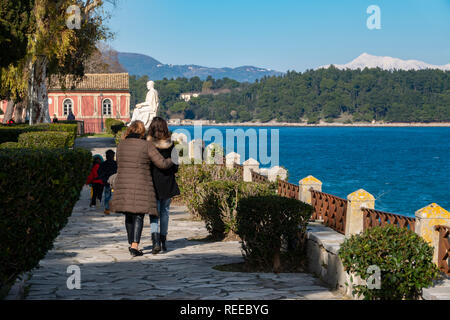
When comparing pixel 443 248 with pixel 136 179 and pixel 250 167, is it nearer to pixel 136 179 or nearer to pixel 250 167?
pixel 136 179

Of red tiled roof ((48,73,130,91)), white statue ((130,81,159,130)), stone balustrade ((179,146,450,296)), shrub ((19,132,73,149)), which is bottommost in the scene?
stone balustrade ((179,146,450,296))

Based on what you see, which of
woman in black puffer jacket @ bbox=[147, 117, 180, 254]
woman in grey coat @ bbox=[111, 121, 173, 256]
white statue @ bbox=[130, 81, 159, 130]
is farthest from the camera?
white statue @ bbox=[130, 81, 159, 130]

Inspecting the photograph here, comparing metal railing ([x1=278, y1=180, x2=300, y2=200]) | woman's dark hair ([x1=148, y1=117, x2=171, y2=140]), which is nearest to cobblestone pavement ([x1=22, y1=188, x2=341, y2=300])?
woman's dark hair ([x1=148, y1=117, x2=171, y2=140])

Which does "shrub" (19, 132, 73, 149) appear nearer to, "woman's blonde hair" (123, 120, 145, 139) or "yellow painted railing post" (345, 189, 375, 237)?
"woman's blonde hair" (123, 120, 145, 139)

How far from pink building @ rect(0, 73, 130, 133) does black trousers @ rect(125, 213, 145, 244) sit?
52251 mm

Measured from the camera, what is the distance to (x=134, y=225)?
8008mm

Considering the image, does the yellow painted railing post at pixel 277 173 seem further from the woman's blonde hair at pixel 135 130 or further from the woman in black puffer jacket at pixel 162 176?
the woman's blonde hair at pixel 135 130

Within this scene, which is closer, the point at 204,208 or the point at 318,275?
the point at 318,275

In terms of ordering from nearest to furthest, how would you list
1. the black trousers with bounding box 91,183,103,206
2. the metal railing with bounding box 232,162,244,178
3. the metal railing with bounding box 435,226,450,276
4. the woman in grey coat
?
the metal railing with bounding box 435,226,450,276
the woman in grey coat
the black trousers with bounding box 91,183,103,206
the metal railing with bounding box 232,162,244,178

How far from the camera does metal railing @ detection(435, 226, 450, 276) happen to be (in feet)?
21.3

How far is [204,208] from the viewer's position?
984cm

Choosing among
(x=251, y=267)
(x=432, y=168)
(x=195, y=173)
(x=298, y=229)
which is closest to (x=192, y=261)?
(x=251, y=267)
